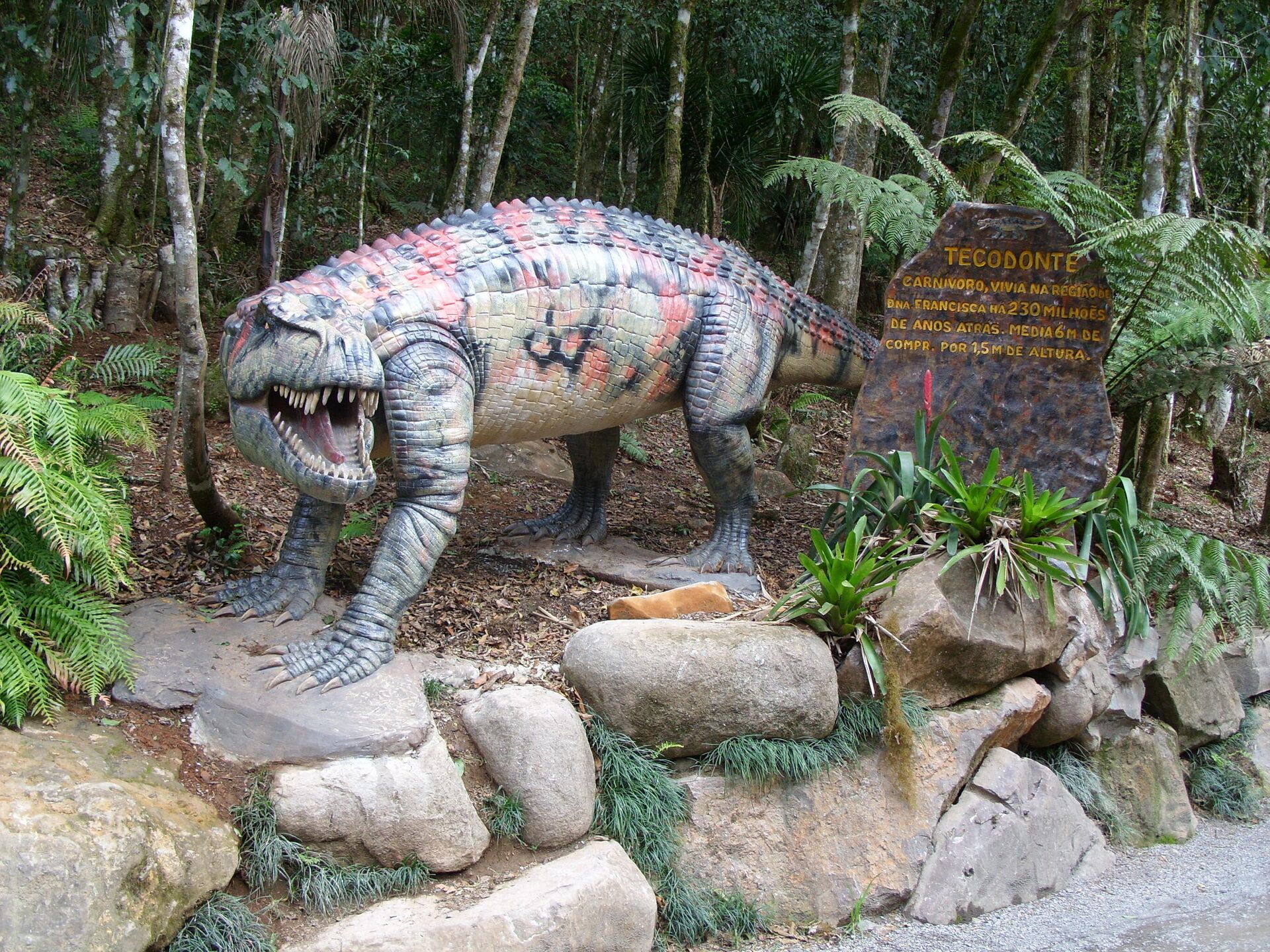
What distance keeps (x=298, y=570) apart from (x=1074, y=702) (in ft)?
11.5

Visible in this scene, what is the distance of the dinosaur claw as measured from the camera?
3.62 metres

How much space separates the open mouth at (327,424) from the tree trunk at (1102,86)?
338 inches

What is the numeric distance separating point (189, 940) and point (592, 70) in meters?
10.2

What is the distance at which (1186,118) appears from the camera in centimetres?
649

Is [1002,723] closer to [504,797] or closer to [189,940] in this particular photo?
[504,797]

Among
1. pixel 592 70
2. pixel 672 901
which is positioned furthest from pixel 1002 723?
pixel 592 70

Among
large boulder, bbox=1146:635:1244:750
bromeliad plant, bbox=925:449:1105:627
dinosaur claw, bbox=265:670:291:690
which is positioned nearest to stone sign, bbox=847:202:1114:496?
bromeliad plant, bbox=925:449:1105:627

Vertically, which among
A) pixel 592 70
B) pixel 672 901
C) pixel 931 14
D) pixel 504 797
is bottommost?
pixel 672 901

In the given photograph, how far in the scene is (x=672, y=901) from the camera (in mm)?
3736

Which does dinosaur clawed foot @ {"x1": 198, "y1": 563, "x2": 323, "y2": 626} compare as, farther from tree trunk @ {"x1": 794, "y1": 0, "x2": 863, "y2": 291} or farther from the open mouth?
tree trunk @ {"x1": 794, "y1": 0, "x2": 863, "y2": 291}

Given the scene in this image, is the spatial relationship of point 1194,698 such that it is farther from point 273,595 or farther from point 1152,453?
point 273,595

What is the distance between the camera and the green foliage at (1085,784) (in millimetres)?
4836

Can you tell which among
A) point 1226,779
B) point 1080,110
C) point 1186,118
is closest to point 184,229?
point 1226,779

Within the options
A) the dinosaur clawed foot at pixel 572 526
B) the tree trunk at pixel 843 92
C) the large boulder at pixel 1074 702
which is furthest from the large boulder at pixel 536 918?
the tree trunk at pixel 843 92
